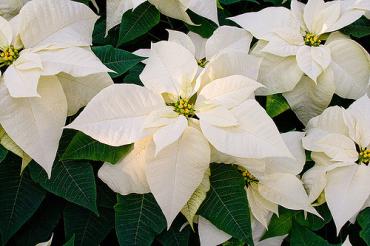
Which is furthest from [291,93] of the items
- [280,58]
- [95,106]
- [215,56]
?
[95,106]

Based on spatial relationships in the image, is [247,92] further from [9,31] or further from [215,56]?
[9,31]

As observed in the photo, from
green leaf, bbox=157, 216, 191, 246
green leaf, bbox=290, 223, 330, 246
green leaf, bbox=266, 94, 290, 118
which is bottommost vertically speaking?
green leaf, bbox=290, 223, 330, 246

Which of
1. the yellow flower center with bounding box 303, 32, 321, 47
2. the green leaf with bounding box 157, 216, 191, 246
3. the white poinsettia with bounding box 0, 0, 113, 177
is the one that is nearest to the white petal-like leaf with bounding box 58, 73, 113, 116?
the white poinsettia with bounding box 0, 0, 113, 177

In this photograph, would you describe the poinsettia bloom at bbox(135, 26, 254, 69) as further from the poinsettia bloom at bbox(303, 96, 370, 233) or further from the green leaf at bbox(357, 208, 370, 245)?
the green leaf at bbox(357, 208, 370, 245)

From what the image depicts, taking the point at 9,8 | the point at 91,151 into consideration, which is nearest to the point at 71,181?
the point at 91,151

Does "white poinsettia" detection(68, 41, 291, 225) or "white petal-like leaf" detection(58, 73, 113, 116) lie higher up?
"white petal-like leaf" detection(58, 73, 113, 116)
